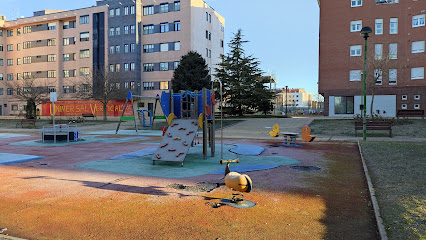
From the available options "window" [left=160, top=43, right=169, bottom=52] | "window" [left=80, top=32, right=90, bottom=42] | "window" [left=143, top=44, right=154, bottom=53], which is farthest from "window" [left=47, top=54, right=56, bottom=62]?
"window" [left=160, top=43, right=169, bottom=52]

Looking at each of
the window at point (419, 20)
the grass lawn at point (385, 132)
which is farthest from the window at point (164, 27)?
the window at point (419, 20)

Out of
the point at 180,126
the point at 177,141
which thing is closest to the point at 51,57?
the point at 180,126

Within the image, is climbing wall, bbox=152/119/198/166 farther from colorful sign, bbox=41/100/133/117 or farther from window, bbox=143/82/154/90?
colorful sign, bbox=41/100/133/117

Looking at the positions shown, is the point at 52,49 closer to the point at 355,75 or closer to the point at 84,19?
the point at 84,19

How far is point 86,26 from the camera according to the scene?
2303 inches

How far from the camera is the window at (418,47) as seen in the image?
129 ft

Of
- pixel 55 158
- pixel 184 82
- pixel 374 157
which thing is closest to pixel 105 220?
pixel 55 158

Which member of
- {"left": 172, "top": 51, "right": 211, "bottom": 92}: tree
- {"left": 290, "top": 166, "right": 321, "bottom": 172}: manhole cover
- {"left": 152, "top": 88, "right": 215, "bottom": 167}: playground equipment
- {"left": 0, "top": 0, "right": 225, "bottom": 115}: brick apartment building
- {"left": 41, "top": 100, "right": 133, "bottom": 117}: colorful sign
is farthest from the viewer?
{"left": 41, "top": 100, "right": 133, "bottom": 117}: colorful sign

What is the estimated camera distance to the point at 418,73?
39.4 metres

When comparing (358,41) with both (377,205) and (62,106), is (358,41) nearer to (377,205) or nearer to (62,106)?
(377,205)

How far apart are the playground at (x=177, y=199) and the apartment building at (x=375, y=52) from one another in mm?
34636

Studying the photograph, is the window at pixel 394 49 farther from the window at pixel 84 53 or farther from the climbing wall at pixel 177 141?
the window at pixel 84 53

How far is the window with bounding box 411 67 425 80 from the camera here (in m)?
39.1

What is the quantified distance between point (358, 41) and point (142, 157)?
130ft
